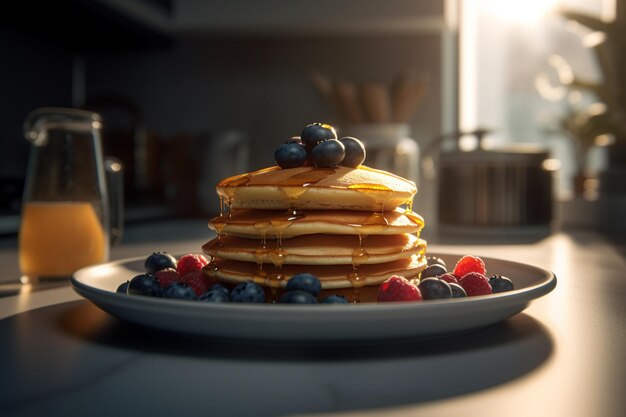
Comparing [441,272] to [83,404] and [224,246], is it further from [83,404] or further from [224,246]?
[83,404]

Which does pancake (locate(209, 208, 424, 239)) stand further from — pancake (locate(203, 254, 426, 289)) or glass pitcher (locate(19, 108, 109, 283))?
glass pitcher (locate(19, 108, 109, 283))

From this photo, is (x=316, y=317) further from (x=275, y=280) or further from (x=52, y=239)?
(x=52, y=239)

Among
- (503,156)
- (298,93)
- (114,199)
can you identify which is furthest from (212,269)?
(298,93)

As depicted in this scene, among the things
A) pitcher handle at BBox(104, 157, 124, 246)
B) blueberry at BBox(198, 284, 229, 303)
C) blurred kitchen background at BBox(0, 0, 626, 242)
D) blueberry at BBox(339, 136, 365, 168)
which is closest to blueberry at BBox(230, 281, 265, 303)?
blueberry at BBox(198, 284, 229, 303)

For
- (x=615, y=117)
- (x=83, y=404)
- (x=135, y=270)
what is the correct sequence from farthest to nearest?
(x=615, y=117) < (x=135, y=270) < (x=83, y=404)

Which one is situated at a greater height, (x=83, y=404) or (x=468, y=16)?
(x=468, y=16)

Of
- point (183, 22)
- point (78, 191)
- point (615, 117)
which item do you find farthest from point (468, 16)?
point (78, 191)
